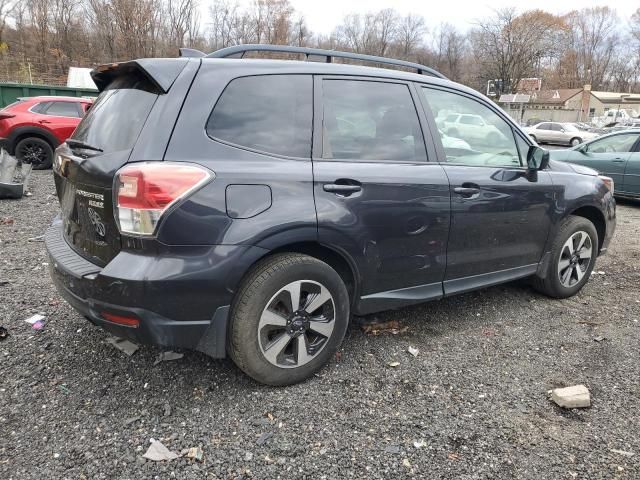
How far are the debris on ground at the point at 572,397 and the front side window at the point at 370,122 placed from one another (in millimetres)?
1603

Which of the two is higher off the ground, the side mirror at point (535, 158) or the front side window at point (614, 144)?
the side mirror at point (535, 158)

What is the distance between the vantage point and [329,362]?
3.15 metres

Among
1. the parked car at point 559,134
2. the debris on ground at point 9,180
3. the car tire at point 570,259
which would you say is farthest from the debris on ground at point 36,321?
the parked car at point 559,134

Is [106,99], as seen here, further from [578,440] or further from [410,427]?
[578,440]

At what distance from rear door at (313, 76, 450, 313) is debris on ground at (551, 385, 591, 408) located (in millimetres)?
944

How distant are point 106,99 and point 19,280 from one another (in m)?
2.30

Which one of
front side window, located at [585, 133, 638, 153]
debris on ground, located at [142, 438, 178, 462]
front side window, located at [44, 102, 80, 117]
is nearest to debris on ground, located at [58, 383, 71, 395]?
debris on ground, located at [142, 438, 178, 462]

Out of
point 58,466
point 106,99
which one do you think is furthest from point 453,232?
point 58,466

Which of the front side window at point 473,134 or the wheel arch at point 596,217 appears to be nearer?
the front side window at point 473,134

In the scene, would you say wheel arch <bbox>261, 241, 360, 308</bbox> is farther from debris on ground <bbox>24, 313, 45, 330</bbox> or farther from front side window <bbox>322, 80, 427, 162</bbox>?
debris on ground <bbox>24, 313, 45, 330</bbox>

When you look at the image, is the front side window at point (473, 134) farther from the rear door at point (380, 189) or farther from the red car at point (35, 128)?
the red car at point (35, 128)

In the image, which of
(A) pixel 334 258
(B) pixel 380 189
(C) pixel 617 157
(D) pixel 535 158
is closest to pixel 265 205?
(A) pixel 334 258

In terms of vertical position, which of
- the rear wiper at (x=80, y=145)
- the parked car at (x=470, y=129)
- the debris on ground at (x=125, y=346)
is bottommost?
the debris on ground at (x=125, y=346)

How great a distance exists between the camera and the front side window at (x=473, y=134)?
3.44 meters
